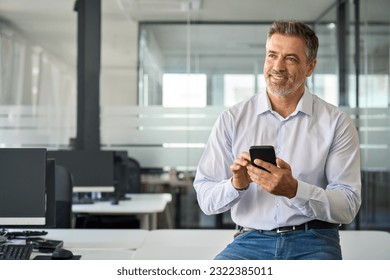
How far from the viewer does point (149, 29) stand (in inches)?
201

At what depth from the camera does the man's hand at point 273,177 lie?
1496mm

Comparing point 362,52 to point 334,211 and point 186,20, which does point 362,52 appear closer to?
point 186,20

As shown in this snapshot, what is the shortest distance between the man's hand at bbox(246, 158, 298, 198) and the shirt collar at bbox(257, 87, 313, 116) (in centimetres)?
31

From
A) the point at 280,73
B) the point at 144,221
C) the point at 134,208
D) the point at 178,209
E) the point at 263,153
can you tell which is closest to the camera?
the point at 263,153

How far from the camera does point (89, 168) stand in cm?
409

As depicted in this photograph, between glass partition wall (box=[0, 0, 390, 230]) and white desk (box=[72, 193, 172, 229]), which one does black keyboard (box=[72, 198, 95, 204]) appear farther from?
glass partition wall (box=[0, 0, 390, 230])

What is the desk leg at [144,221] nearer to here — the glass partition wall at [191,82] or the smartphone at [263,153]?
the glass partition wall at [191,82]

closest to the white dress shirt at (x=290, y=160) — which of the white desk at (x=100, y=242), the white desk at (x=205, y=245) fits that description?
the white desk at (x=205, y=245)

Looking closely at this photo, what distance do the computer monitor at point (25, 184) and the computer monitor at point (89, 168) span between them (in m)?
1.87

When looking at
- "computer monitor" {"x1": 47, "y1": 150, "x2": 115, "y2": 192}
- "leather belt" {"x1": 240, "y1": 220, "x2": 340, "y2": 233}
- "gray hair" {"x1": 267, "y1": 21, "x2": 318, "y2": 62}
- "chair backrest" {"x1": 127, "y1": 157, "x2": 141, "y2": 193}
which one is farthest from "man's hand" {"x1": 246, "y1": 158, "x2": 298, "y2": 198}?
"chair backrest" {"x1": 127, "y1": 157, "x2": 141, "y2": 193}

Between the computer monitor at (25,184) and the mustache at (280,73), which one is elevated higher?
the mustache at (280,73)

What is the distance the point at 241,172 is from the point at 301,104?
1.08ft

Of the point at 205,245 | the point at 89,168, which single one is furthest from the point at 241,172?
the point at 89,168

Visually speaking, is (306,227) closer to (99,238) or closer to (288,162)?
(288,162)
